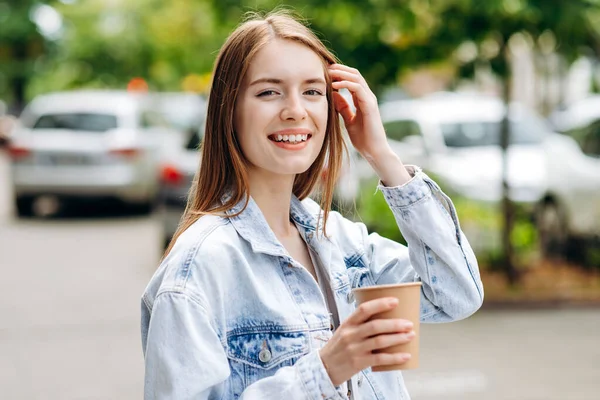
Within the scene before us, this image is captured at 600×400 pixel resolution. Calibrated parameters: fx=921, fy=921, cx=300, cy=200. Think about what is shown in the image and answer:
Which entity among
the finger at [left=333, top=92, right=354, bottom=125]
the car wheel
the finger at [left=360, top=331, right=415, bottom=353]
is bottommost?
the car wheel

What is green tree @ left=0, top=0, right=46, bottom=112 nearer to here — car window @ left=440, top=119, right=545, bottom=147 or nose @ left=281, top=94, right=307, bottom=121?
car window @ left=440, top=119, right=545, bottom=147

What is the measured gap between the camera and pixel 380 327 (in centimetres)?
161

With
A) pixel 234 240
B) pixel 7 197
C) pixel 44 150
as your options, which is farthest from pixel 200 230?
pixel 7 197

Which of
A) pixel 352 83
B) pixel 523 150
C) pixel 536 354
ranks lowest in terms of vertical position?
pixel 536 354

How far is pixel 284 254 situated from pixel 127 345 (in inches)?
195

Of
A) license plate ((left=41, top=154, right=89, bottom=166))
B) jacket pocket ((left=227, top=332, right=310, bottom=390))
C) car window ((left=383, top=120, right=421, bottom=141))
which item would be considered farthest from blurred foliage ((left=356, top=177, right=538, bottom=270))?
jacket pocket ((left=227, top=332, right=310, bottom=390))

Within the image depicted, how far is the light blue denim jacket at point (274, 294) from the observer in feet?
5.64

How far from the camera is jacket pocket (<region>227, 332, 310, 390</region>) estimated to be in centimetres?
183

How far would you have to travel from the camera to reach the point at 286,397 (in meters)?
1.72

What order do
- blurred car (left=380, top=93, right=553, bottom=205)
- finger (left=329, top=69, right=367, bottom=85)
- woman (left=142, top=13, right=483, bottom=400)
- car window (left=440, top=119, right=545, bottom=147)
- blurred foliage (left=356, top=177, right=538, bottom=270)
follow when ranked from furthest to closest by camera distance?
1. car window (left=440, top=119, right=545, bottom=147)
2. blurred car (left=380, top=93, right=553, bottom=205)
3. blurred foliage (left=356, top=177, right=538, bottom=270)
4. finger (left=329, top=69, right=367, bottom=85)
5. woman (left=142, top=13, right=483, bottom=400)

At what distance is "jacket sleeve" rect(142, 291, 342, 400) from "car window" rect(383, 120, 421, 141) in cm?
940

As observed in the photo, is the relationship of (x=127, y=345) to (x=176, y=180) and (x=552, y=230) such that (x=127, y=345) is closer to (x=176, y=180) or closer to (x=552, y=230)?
(x=176, y=180)

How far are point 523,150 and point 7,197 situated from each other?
10.8m

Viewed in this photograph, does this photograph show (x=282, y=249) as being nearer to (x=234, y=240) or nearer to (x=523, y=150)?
(x=234, y=240)
